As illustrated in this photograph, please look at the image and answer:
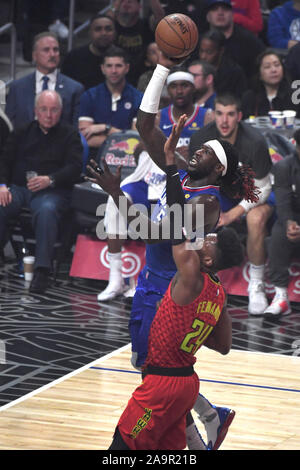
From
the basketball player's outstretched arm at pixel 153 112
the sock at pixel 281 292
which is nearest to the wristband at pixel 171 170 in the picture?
the basketball player's outstretched arm at pixel 153 112

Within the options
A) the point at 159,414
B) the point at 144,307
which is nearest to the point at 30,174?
the point at 144,307

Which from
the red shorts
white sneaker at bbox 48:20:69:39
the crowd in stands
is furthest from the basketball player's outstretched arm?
white sneaker at bbox 48:20:69:39

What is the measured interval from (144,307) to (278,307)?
10.8 feet

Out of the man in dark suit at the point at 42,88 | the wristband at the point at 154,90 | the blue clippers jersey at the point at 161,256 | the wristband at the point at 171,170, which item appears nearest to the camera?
the wristband at the point at 171,170

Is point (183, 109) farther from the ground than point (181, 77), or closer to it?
closer to it

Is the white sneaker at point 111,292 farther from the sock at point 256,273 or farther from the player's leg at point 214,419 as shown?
the player's leg at point 214,419

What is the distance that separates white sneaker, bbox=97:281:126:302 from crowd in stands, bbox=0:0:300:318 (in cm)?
1

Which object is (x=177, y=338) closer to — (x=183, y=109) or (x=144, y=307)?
(x=144, y=307)

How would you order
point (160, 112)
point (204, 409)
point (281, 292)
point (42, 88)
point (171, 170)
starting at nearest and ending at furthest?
point (171, 170) → point (204, 409) → point (281, 292) → point (160, 112) → point (42, 88)

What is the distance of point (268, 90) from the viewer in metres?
9.55

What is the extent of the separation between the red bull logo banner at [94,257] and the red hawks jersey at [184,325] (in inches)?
189

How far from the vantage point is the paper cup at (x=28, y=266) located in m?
8.83

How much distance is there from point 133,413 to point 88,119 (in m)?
6.05

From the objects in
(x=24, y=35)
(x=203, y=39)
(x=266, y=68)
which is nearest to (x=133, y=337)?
(x=266, y=68)
